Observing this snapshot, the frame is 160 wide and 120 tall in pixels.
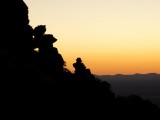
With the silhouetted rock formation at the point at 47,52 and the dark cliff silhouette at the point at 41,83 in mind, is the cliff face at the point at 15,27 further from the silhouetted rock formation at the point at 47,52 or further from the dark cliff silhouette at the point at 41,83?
the silhouetted rock formation at the point at 47,52

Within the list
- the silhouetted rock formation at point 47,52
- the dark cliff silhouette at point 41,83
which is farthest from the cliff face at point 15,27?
the silhouetted rock formation at point 47,52

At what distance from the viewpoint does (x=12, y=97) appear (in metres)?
25.3

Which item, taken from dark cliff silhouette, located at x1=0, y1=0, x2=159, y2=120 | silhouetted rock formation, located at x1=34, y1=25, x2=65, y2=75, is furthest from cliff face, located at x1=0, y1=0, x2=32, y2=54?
silhouetted rock formation, located at x1=34, y1=25, x2=65, y2=75

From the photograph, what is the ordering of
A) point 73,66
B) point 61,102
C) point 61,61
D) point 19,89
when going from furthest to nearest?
point 73,66 → point 61,61 → point 61,102 → point 19,89

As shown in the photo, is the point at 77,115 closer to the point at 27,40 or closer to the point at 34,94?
the point at 34,94

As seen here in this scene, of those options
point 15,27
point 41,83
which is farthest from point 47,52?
point 41,83

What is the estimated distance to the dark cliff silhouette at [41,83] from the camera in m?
26.7

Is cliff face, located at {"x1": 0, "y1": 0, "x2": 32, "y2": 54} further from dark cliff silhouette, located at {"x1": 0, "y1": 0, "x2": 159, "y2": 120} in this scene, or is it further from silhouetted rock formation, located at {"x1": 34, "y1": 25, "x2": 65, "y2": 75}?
silhouetted rock formation, located at {"x1": 34, "y1": 25, "x2": 65, "y2": 75}

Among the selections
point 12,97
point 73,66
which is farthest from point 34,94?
point 73,66

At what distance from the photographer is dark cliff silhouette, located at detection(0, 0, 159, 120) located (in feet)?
87.5

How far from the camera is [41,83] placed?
32.9 m

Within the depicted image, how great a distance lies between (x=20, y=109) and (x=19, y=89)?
276 cm

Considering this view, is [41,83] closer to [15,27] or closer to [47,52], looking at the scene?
[15,27]

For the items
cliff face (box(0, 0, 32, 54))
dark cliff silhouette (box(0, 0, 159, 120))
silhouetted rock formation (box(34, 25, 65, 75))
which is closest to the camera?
dark cliff silhouette (box(0, 0, 159, 120))
